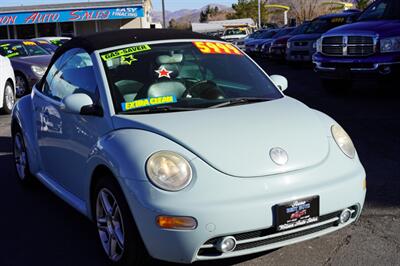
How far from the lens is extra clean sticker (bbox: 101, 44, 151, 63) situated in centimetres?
416

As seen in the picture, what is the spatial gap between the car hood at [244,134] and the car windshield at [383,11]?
7449mm

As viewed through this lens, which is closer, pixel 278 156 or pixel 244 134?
pixel 278 156

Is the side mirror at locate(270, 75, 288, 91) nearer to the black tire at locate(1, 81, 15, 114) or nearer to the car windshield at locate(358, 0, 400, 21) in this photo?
the car windshield at locate(358, 0, 400, 21)

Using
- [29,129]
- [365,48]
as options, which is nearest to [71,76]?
Result: [29,129]

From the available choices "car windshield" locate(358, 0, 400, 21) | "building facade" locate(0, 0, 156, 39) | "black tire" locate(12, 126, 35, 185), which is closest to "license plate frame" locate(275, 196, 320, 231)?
"black tire" locate(12, 126, 35, 185)

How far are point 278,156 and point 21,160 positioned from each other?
3.32m

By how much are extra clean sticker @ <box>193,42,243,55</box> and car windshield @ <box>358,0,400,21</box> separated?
21.8 ft

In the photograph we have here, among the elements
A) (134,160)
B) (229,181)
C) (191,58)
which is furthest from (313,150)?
(191,58)

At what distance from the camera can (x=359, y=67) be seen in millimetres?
9945

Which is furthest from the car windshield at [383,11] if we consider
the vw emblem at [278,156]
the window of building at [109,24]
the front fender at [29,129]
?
the window of building at [109,24]

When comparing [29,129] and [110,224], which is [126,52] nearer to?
[110,224]

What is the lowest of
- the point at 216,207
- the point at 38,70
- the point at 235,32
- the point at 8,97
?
the point at 235,32

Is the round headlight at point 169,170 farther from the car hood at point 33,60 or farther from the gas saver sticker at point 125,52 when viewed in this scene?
the car hood at point 33,60

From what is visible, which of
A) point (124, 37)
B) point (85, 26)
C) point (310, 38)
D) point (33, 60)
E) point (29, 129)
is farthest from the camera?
point (85, 26)
